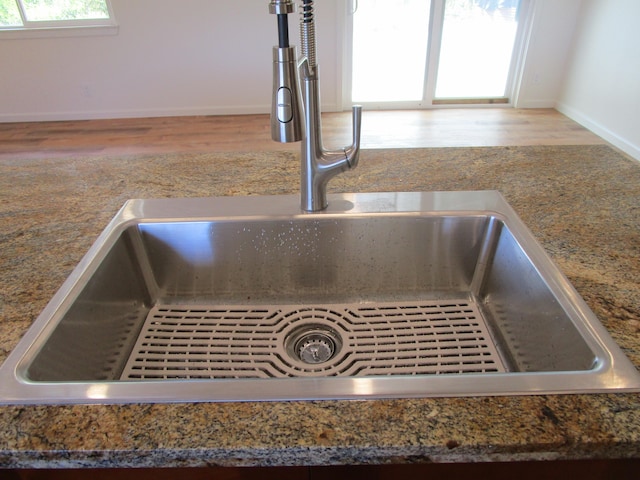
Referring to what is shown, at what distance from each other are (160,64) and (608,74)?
3.91 meters

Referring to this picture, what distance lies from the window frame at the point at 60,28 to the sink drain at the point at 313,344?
4.28m

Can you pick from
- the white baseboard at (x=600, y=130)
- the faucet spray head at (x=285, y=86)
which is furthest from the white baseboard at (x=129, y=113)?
the faucet spray head at (x=285, y=86)

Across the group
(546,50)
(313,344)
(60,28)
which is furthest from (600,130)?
(60,28)

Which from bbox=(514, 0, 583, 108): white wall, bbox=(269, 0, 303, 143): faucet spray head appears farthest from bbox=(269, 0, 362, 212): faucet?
bbox=(514, 0, 583, 108): white wall

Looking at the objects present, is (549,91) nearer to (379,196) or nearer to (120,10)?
(120,10)

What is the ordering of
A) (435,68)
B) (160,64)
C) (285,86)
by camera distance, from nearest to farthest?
(285,86) < (160,64) < (435,68)

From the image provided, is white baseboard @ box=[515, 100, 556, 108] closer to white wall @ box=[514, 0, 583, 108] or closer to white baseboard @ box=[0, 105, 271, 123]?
white wall @ box=[514, 0, 583, 108]

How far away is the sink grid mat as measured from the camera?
76 cm

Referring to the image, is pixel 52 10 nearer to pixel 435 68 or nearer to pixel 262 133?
pixel 262 133

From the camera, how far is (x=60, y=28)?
4.14 m

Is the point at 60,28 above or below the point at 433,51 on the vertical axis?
above

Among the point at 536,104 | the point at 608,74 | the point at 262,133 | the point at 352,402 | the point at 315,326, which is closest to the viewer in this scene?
the point at 352,402

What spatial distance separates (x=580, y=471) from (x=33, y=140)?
465 centimetres

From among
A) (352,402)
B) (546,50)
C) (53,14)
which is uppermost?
(53,14)
